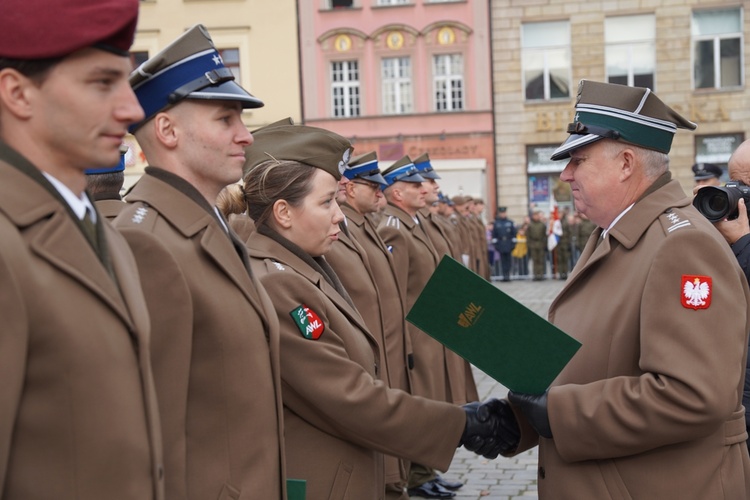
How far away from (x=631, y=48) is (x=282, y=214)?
2787 cm

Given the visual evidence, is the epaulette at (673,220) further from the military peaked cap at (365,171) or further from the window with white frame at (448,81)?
the window with white frame at (448,81)

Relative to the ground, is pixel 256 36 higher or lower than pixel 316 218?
higher

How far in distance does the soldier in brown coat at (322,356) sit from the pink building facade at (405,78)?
26.3 meters

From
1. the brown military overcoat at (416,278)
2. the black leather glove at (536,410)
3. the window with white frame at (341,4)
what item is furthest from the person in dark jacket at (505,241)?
the black leather glove at (536,410)

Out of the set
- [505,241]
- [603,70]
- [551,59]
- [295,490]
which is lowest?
[505,241]

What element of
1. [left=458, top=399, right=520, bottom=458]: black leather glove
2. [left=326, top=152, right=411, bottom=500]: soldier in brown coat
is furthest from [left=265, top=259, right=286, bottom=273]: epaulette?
[left=326, top=152, right=411, bottom=500]: soldier in brown coat

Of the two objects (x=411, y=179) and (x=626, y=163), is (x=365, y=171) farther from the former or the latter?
(x=626, y=163)

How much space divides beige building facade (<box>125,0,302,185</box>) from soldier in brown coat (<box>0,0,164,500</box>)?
96.3ft

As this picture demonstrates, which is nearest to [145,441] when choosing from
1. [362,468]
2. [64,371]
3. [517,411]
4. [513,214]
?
[64,371]

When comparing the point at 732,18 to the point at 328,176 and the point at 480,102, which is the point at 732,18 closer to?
the point at 480,102

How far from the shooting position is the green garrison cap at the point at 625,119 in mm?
3334

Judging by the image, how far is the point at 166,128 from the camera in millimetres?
2609

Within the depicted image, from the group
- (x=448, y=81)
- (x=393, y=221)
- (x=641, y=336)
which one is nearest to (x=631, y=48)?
(x=448, y=81)

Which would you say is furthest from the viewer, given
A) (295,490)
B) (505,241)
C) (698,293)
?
(505,241)
